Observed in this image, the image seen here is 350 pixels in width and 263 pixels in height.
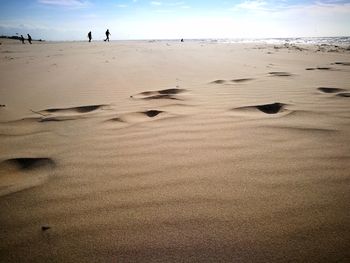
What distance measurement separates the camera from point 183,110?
292 centimetres

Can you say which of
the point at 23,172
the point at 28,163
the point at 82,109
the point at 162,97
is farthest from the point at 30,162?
the point at 162,97

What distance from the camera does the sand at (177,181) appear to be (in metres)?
1.16

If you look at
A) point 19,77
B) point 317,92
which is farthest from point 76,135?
point 19,77

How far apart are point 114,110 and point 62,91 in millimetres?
1465

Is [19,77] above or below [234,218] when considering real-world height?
above

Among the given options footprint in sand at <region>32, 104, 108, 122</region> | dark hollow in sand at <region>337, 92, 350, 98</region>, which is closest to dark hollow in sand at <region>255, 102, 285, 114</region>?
dark hollow in sand at <region>337, 92, 350, 98</region>

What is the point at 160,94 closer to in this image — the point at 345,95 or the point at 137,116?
the point at 137,116

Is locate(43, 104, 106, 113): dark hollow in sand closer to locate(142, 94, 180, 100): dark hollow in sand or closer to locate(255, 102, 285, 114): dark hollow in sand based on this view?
locate(142, 94, 180, 100): dark hollow in sand

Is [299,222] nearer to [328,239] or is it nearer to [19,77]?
[328,239]

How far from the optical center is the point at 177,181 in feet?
5.30

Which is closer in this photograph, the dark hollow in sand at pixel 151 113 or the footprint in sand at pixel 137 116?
the footprint in sand at pixel 137 116

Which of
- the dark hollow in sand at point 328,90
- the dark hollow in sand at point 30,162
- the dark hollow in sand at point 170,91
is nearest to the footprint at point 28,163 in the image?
the dark hollow in sand at point 30,162

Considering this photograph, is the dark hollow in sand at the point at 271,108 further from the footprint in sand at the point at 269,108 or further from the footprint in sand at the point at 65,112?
the footprint in sand at the point at 65,112

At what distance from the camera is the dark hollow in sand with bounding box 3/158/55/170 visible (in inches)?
72.6
